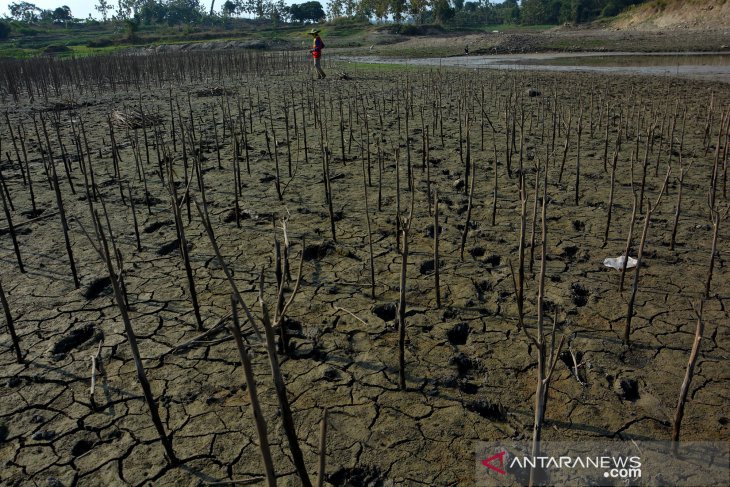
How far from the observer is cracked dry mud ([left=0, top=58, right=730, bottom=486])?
2.26 meters

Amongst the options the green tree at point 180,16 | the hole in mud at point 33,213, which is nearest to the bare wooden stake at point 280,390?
the hole in mud at point 33,213

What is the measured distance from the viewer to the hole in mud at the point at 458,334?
298cm

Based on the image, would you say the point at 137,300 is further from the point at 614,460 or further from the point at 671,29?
the point at 671,29

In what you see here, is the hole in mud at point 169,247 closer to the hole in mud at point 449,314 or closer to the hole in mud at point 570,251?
the hole in mud at point 449,314

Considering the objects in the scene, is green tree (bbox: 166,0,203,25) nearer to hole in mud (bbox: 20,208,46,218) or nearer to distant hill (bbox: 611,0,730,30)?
distant hill (bbox: 611,0,730,30)

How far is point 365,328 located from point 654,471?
1.64 metres

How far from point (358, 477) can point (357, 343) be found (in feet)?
3.11

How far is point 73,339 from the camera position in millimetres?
3080

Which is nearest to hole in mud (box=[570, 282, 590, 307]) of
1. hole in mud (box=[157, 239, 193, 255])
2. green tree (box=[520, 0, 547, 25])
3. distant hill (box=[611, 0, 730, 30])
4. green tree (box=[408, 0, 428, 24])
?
hole in mud (box=[157, 239, 193, 255])

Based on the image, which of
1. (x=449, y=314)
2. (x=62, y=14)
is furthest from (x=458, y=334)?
(x=62, y=14)

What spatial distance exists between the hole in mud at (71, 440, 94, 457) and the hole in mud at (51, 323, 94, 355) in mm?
Result: 845

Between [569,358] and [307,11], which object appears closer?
[569,358]

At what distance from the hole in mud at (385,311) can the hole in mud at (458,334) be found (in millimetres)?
399

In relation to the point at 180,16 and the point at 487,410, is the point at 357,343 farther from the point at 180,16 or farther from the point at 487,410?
the point at 180,16
